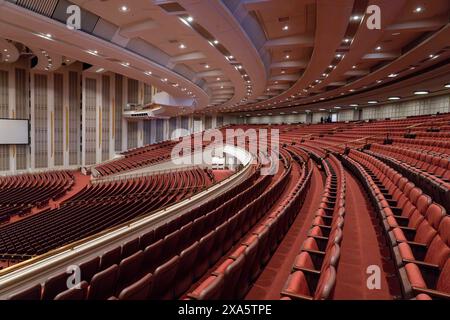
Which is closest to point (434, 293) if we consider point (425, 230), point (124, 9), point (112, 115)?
point (425, 230)

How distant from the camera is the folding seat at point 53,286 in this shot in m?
0.91

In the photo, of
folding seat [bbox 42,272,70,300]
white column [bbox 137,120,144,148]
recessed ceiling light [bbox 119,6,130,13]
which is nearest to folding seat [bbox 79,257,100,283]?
folding seat [bbox 42,272,70,300]

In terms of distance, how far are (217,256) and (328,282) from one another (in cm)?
73

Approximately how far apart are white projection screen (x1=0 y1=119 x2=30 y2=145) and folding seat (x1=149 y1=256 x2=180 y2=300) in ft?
30.7

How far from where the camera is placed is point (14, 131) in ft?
26.8

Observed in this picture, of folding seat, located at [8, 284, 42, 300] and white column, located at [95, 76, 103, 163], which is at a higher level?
white column, located at [95, 76, 103, 163]

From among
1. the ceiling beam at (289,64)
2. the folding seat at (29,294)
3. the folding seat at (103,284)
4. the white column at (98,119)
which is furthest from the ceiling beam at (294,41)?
the white column at (98,119)

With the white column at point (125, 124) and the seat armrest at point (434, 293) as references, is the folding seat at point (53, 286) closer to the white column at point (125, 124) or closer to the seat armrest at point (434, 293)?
the seat armrest at point (434, 293)

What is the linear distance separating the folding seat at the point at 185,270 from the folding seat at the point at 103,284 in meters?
0.22

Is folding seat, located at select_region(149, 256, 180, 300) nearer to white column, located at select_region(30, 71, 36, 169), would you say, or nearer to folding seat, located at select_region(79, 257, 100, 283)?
folding seat, located at select_region(79, 257, 100, 283)

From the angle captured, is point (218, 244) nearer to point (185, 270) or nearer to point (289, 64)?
point (185, 270)

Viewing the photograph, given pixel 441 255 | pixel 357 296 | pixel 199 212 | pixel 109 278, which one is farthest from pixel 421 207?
pixel 109 278

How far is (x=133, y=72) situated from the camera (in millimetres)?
4941

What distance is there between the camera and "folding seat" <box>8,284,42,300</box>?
828 mm
